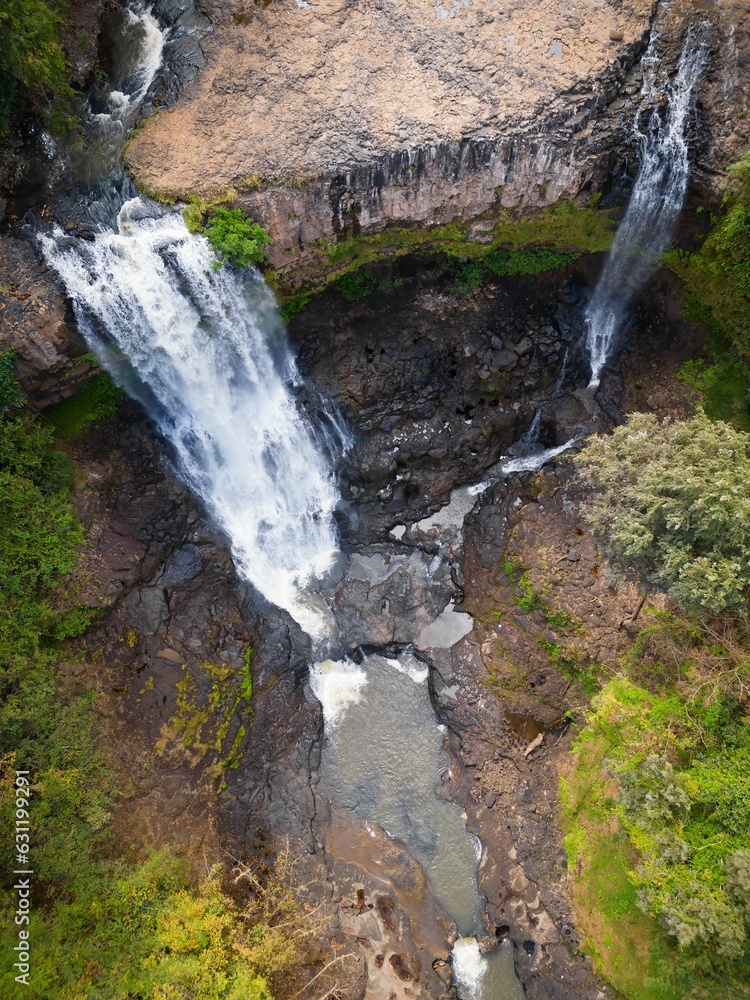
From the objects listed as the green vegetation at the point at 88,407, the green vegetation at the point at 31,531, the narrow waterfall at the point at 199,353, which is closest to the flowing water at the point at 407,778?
the narrow waterfall at the point at 199,353

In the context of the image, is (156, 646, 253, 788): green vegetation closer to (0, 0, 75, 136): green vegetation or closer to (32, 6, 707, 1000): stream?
(32, 6, 707, 1000): stream

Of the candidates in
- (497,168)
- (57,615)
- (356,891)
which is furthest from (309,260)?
(356,891)

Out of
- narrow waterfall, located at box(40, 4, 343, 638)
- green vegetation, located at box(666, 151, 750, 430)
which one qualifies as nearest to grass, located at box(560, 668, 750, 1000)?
green vegetation, located at box(666, 151, 750, 430)

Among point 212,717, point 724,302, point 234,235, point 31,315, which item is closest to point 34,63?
point 234,235

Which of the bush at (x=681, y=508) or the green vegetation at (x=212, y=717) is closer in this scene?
the bush at (x=681, y=508)

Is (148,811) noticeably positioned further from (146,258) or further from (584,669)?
(146,258)

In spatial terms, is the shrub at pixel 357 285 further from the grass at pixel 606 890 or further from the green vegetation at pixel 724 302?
the grass at pixel 606 890
